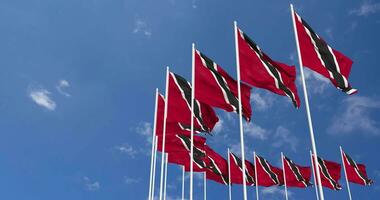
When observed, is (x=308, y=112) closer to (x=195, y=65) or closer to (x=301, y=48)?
(x=301, y=48)

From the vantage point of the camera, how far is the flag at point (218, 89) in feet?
58.2

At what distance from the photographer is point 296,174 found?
35344 mm

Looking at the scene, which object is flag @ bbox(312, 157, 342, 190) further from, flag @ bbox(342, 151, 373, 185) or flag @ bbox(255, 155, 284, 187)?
flag @ bbox(255, 155, 284, 187)

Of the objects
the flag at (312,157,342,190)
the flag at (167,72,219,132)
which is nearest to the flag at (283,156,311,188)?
the flag at (312,157,342,190)

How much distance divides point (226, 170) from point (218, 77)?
15114 millimetres

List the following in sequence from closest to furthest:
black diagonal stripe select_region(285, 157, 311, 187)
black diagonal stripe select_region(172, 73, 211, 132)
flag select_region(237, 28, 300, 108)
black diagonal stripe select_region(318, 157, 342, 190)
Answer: flag select_region(237, 28, 300, 108) < black diagonal stripe select_region(172, 73, 211, 132) < black diagonal stripe select_region(318, 157, 342, 190) < black diagonal stripe select_region(285, 157, 311, 187)

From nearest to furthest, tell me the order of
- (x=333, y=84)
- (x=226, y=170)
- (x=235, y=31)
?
(x=333, y=84) < (x=235, y=31) < (x=226, y=170)

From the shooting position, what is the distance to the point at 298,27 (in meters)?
16.2

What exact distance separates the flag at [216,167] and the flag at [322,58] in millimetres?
14200

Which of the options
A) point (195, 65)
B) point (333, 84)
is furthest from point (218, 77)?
point (333, 84)

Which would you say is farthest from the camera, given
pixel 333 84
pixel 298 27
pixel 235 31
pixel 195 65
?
pixel 195 65

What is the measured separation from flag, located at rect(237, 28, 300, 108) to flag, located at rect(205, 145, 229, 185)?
499 inches

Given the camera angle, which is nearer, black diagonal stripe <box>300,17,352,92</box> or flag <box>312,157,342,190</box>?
black diagonal stripe <box>300,17,352,92</box>

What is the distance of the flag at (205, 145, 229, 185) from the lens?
29.5 meters
